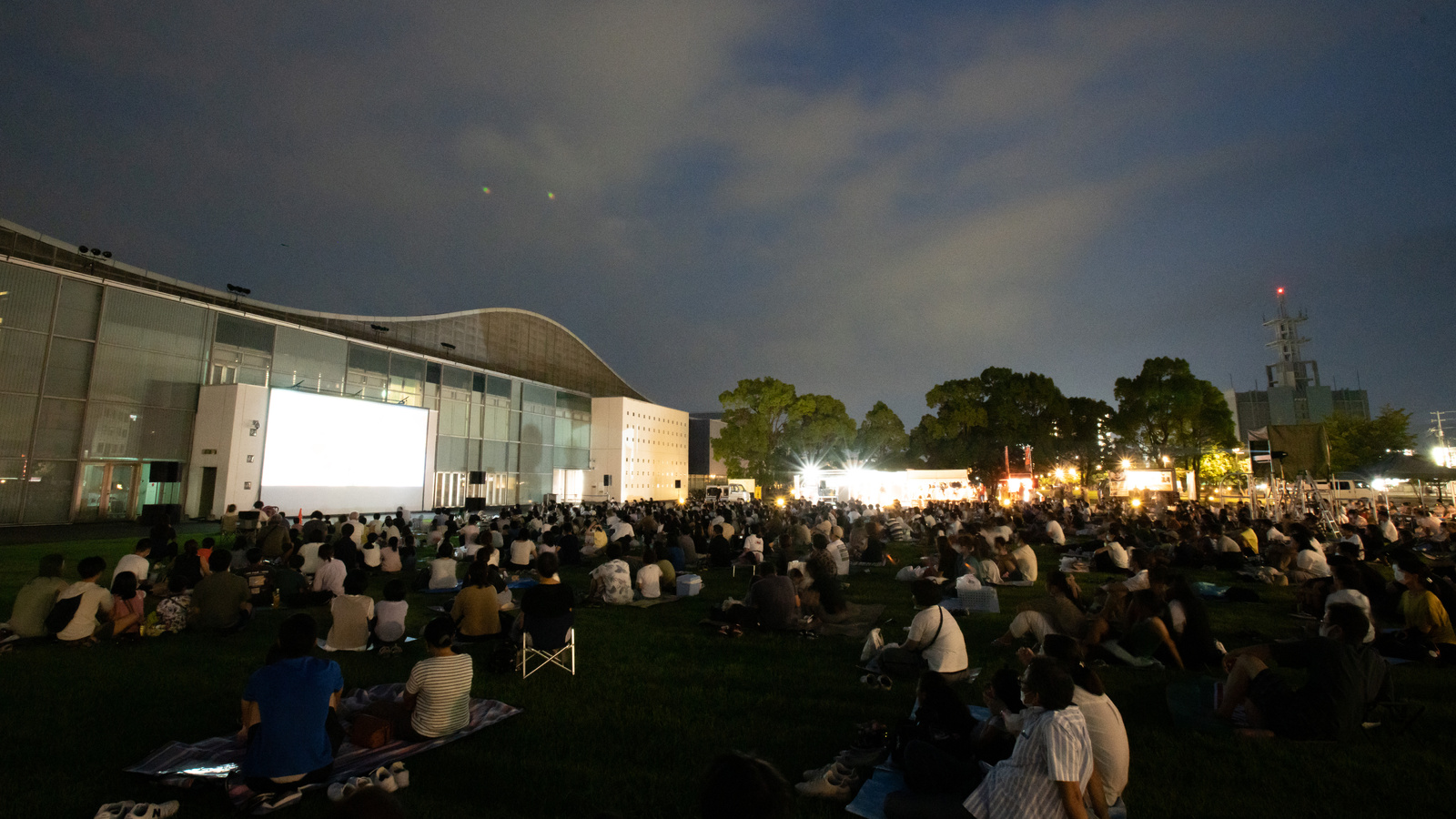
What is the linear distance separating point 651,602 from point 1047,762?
762 centimetres

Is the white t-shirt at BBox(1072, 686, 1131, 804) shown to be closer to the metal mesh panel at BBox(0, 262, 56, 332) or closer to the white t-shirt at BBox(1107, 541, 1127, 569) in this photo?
the white t-shirt at BBox(1107, 541, 1127, 569)

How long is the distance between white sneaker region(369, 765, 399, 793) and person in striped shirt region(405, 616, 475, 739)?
0.71m

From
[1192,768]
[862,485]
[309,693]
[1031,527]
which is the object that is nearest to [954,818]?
[1192,768]

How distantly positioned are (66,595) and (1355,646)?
11254 millimetres

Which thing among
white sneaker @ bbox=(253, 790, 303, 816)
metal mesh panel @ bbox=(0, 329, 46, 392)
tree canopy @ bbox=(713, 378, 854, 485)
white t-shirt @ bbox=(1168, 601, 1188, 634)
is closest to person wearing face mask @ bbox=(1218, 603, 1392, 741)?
white t-shirt @ bbox=(1168, 601, 1188, 634)

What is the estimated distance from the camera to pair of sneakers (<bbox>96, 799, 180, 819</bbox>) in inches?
125

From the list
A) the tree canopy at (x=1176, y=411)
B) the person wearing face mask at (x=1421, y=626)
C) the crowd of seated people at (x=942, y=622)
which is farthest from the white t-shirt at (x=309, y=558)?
the tree canopy at (x=1176, y=411)

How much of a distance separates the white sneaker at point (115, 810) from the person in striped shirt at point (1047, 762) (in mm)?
4246

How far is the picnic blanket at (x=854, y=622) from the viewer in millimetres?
7988

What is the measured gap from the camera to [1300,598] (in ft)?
28.0

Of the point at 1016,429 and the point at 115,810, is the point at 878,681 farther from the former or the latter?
the point at 1016,429

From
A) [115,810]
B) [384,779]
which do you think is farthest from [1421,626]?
[115,810]

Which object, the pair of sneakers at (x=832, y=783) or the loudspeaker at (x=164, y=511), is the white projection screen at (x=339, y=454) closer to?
the loudspeaker at (x=164, y=511)

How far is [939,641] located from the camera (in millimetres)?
5723
